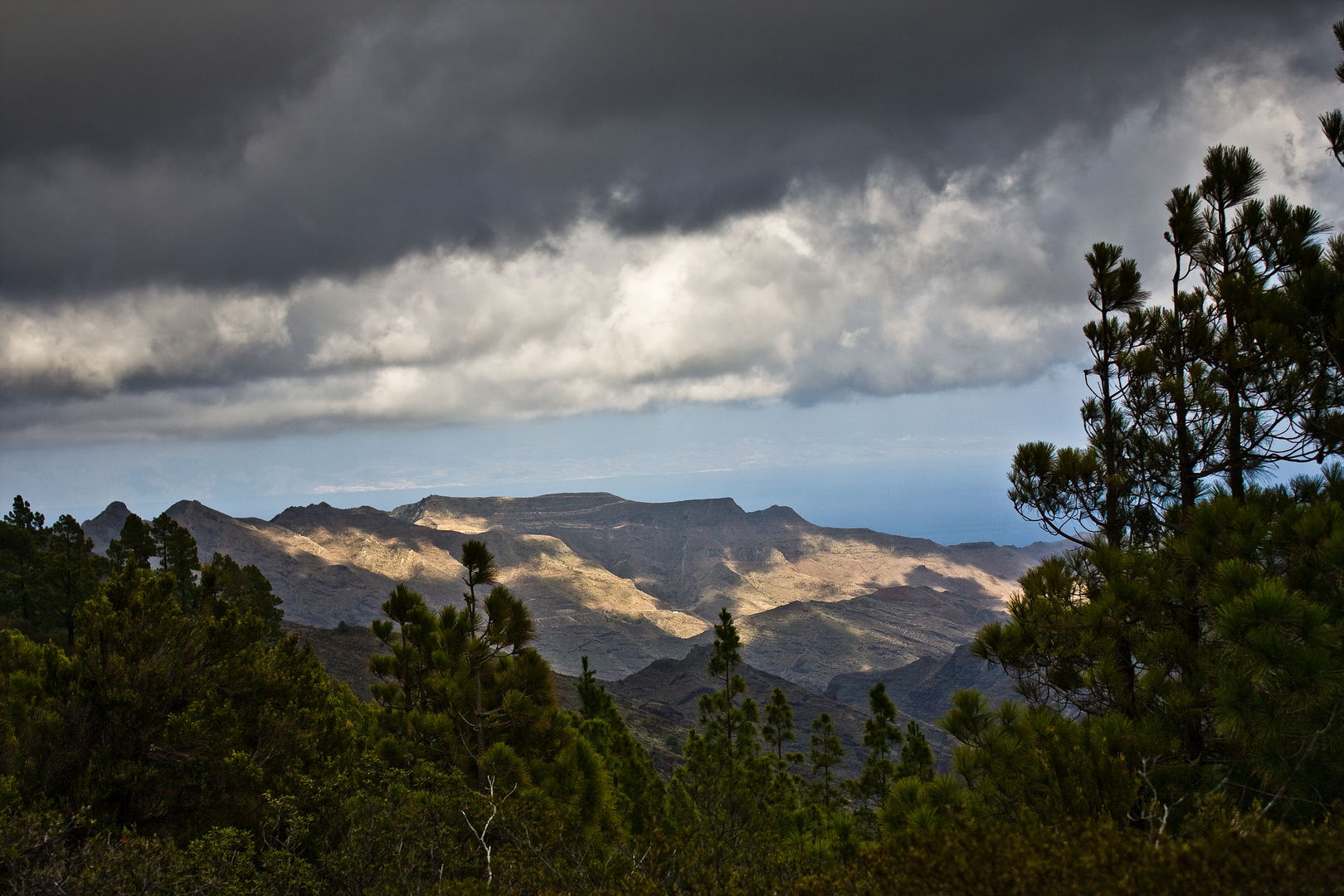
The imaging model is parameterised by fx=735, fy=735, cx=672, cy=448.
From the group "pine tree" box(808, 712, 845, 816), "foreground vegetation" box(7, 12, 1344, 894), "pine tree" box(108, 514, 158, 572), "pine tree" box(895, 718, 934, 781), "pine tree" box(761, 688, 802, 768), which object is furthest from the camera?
"pine tree" box(108, 514, 158, 572)

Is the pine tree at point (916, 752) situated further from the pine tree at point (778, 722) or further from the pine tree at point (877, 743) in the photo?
the pine tree at point (778, 722)

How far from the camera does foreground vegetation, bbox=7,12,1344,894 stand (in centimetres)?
654

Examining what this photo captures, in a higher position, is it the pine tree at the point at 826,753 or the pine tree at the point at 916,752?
the pine tree at the point at 916,752

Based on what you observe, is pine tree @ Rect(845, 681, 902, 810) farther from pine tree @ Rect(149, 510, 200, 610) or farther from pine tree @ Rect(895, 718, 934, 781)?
pine tree @ Rect(149, 510, 200, 610)

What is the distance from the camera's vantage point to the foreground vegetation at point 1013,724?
654cm

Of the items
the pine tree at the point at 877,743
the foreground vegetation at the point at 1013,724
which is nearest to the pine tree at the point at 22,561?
the foreground vegetation at the point at 1013,724

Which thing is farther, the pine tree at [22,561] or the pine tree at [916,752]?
the pine tree at [22,561]

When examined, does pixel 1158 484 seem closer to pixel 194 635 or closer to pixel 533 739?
pixel 533 739

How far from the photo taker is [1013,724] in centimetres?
887

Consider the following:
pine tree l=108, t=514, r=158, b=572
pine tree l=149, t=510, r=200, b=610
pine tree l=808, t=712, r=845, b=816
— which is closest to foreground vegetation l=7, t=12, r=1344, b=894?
pine tree l=808, t=712, r=845, b=816

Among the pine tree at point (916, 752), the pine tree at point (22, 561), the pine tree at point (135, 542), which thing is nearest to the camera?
the pine tree at point (916, 752)

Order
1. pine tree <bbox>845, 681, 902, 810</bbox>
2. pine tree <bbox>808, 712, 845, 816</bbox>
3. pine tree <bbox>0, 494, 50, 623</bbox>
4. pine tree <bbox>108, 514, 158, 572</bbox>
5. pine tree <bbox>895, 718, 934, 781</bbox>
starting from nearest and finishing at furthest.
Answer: pine tree <bbox>895, 718, 934, 781</bbox>
pine tree <bbox>845, 681, 902, 810</bbox>
pine tree <bbox>808, 712, 845, 816</bbox>
pine tree <bbox>0, 494, 50, 623</bbox>
pine tree <bbox>108, 514, 158, 572</bbox>

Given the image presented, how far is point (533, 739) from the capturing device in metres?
13.4

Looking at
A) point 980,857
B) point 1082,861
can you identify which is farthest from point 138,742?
point 1082,861
